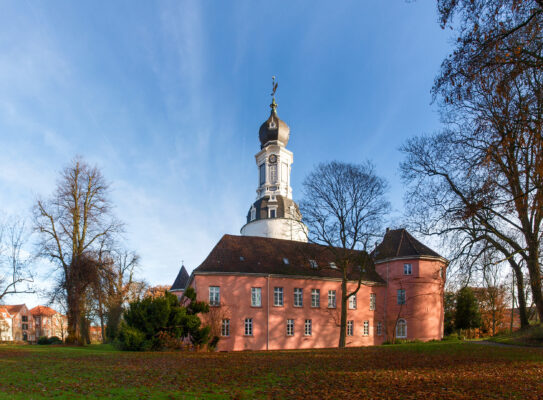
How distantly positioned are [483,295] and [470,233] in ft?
9.78

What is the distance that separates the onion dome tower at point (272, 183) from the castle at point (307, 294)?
15324 millimetres

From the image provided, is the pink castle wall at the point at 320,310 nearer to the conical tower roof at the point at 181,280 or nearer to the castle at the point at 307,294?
the castle at the point at 307,294

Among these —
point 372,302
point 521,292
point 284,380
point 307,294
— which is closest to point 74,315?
point 307,294

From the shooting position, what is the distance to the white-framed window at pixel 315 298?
114 ft

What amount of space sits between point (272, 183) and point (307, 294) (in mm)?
24464

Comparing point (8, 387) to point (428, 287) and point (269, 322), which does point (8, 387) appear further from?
point (428, 287)

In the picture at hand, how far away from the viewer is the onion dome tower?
5325 centimetres

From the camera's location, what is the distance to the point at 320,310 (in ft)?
115

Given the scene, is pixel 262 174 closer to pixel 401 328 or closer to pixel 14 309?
pixel 401 328

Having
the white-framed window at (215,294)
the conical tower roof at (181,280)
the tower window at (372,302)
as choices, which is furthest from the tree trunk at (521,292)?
the conical tower roof at (181,280)

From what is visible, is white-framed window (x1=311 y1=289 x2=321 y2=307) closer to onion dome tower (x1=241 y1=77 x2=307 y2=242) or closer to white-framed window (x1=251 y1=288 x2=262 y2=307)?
white-framed window (x1=251 y1=288 x2=262 y2=307)

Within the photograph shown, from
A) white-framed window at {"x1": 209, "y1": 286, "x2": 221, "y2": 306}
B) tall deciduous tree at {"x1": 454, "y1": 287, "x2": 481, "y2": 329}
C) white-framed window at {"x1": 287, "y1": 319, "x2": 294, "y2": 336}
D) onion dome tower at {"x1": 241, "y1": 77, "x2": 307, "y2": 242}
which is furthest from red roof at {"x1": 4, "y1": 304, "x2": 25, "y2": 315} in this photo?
tall deciduous tree at {"x1": 454, "y1": 287, "x2": 481, "y2": 329}

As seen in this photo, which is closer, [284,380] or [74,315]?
[284,380]

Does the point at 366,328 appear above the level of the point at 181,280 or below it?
below
